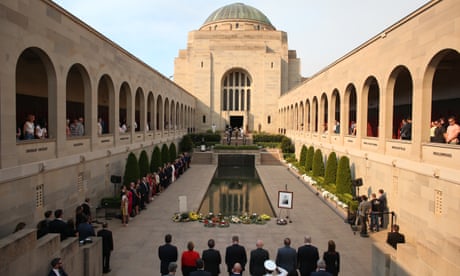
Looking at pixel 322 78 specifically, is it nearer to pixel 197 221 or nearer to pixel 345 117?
pixel 345 117

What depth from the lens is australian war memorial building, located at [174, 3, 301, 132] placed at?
49219mm

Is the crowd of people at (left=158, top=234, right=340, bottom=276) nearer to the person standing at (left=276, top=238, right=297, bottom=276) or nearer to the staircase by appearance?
the person standing at (left=276, top=238, right=297, bottom=276)

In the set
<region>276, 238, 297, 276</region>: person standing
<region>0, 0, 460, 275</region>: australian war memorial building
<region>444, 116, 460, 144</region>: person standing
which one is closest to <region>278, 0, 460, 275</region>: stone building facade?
<region>0, 0, 460, 275</region>: australian war memorial building

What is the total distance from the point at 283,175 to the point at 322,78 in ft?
24.5

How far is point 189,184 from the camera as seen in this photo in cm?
2169

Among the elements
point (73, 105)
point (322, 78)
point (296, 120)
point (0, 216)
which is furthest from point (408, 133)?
point (296, 120)

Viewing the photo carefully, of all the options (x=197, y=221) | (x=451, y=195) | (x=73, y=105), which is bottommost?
(x=197, y=221)

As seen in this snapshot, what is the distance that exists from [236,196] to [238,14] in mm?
49296

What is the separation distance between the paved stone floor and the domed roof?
166ft

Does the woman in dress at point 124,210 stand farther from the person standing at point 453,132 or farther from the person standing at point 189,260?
the person standing at point 453,132

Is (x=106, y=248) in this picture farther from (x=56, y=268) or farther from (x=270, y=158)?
(x=270, y=158)

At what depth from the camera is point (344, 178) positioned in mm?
16141

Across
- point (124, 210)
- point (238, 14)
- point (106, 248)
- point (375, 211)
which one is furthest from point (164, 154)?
point (238, 14)

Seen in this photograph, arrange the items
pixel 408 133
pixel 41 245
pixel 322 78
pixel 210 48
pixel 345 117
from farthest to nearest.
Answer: pixel 210 48
pixel 322 78
pixel 345 117
pixel 408 133
pixel 41 245
